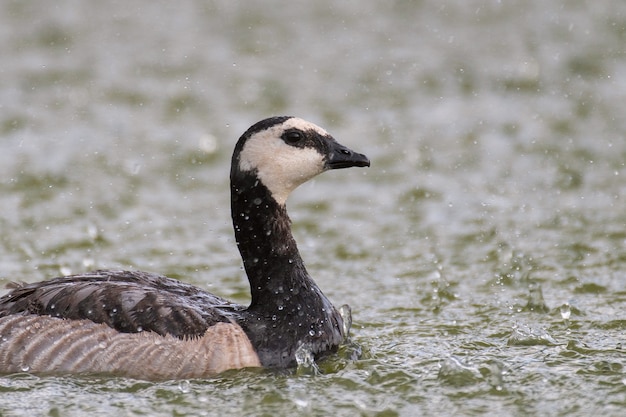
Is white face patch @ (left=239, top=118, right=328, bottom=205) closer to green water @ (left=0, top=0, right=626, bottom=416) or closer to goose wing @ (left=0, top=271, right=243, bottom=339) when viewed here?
goose wing @ (left=0, top=271, right=243, bottom=339)

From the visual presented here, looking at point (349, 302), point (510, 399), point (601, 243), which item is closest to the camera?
point (510, 399)

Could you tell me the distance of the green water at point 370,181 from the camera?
8.66 metres

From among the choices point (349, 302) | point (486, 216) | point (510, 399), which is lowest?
point (510, 399)

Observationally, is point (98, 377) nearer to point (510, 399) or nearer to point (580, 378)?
point (510, 399)

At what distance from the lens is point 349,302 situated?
11.3 m

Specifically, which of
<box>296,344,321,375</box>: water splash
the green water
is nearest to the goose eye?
<box>296,344,321,375</box>: water splash

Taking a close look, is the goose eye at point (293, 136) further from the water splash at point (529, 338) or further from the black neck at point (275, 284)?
the water splash at point (529, 338)

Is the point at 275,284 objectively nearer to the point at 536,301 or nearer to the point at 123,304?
the point at 123,304

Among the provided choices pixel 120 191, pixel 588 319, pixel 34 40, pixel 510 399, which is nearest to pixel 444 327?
pixel 588 319

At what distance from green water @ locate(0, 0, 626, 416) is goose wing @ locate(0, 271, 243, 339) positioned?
450mm

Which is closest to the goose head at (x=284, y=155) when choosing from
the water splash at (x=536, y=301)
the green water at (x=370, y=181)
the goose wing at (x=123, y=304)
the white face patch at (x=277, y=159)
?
the white face patch at (x=277, y=159)

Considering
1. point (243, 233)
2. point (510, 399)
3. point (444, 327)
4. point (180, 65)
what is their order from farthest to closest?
point (180, 65), point (444, 327), point (243, 233), point (510, 399)

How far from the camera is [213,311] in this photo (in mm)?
9078

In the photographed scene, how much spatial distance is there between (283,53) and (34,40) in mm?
4365
